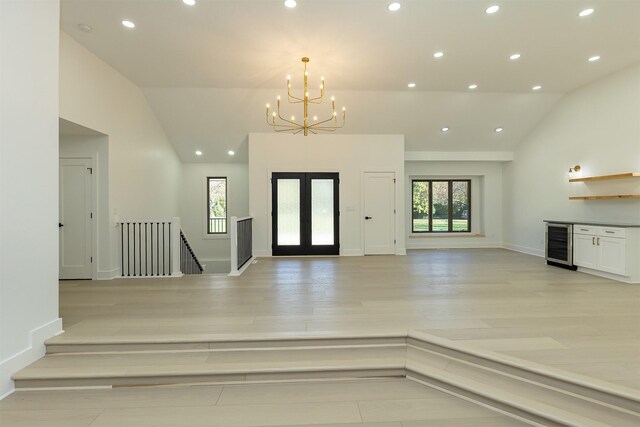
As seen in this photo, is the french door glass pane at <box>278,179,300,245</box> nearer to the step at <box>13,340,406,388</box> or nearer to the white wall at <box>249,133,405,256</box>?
the white wall at <box>249,133,405,256</box>

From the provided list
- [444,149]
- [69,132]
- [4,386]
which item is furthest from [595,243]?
[69,132]

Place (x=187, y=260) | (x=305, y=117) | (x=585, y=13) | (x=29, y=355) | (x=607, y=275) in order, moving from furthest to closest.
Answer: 1. (x=187, y=260)
2. (x=607, y=275)
3. (x=305, y=117)
4. (x=585, y=13)
5. (x=29, y=355)

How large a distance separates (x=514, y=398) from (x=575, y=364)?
0.62 meters

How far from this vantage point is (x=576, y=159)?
663 centimetres

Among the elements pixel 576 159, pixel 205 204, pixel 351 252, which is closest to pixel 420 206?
pixel 351 252

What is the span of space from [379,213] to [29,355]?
22.1ft

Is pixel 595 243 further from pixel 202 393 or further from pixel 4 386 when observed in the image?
pixel 4 386

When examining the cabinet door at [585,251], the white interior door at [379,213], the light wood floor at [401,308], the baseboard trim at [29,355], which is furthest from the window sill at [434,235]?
the baseboard trim at [29,355]

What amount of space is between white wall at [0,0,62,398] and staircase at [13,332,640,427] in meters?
0.28

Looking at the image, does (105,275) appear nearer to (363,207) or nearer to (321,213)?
(321,213)

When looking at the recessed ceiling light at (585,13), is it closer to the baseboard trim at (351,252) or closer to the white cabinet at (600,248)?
the white cabinet at (600,248)

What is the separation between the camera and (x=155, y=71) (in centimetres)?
561

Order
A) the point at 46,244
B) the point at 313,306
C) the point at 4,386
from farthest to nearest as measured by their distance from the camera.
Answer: the point at 313,306 → the point at 46,244 → the point at 4,386

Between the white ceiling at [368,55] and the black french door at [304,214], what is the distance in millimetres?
1447
